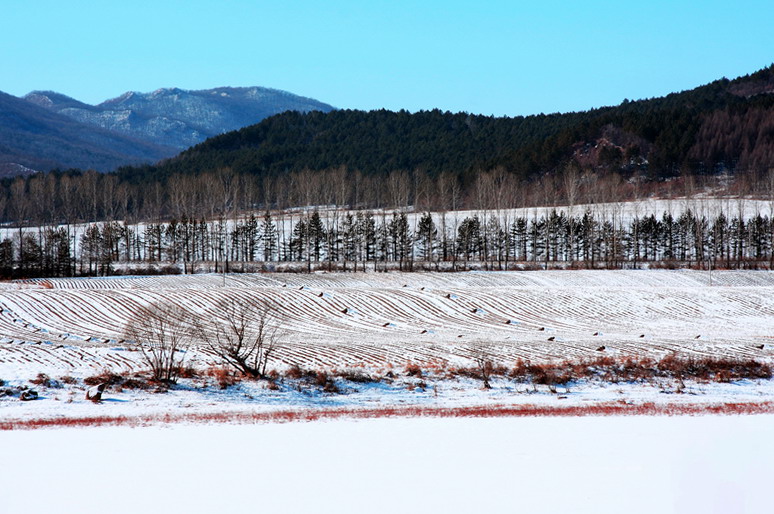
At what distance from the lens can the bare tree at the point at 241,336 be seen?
84.3 feet

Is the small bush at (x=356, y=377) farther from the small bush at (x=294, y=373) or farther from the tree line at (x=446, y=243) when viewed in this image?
the tree line at (x=446, y=243)

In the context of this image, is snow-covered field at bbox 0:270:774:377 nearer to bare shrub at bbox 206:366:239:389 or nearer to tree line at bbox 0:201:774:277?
bare shrub at bbox 206:366:239:389

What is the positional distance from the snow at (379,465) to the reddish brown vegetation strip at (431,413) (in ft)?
2.44

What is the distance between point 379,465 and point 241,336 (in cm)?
1165

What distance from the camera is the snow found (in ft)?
42.7

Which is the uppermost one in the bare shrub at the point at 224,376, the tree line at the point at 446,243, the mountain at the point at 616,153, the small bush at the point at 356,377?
the mountain at the point at 616,153

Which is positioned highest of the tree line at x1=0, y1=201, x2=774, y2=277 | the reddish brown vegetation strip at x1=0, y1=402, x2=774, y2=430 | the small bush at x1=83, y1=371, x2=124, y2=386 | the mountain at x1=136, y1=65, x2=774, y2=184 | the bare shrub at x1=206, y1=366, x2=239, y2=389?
the mountain at x1=136, y1=65, x2=774, y2=184

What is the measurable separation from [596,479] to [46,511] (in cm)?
1162

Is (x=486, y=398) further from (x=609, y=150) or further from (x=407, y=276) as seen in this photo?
(x=609, y=150)

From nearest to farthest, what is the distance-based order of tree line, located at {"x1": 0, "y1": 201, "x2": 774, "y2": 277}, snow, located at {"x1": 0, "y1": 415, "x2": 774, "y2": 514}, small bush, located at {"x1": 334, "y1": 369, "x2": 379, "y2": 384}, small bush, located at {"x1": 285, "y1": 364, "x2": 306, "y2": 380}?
snow, located at {"x1": 0, "y1": 415, "x2": 774, "y2": 514} → small bush, located at {"x1": 334, "y1": 369, "x2": 379, "y2": 384} → small bush, located at {"x1": 285, "y1": 364, "x2": 306, "y2": 380} → tree line, located at {"x1": 0, "y1": 201, "x2": 774, "y2": 277}

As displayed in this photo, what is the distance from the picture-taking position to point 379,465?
604 inches

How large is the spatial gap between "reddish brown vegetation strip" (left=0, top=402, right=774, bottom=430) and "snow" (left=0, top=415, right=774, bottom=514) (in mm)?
744

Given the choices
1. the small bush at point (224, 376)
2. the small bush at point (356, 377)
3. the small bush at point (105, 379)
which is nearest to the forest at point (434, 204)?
the small bush at point (105, 379)

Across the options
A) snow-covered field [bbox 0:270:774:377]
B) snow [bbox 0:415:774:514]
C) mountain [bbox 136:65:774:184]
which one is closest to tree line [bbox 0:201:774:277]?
snow-covered field [bbox 0:270:774:377]
